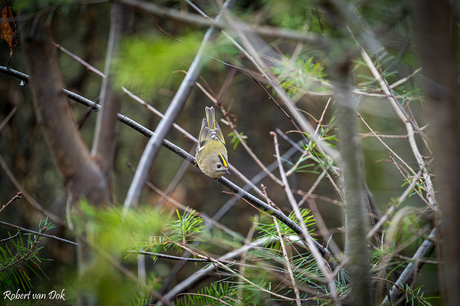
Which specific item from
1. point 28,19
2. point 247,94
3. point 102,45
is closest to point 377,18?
point 28,19

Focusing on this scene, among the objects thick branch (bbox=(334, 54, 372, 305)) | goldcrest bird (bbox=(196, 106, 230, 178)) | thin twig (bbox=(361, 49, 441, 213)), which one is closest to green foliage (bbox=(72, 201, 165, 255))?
thick branch (bbox=(334, 54, 372, 305))

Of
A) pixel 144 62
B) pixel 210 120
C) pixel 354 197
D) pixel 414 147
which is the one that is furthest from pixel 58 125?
pixel 210 120

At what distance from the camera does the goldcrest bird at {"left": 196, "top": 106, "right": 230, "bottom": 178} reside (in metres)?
1.40

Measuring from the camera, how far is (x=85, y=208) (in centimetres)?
36

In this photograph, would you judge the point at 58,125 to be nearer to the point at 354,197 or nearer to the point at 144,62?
the point at 144,62

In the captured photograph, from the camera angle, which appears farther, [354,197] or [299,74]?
[299,74]

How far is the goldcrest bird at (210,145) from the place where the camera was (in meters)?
1.40

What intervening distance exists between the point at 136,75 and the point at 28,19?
0.79 feet

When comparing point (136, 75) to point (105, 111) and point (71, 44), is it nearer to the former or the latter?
point (105, 111)

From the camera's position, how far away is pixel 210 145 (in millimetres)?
1682

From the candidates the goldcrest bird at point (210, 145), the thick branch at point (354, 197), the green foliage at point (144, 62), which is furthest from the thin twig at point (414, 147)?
the goldcrest bird at point (210, 145)

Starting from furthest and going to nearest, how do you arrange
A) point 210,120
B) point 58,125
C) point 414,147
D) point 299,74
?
point 210,120
point 299,74
point 414,147
point 58,125

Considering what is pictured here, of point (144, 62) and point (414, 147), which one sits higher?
point (144, 62)

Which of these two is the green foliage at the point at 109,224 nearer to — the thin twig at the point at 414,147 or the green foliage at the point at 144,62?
the green foliage at the point at 144,62
